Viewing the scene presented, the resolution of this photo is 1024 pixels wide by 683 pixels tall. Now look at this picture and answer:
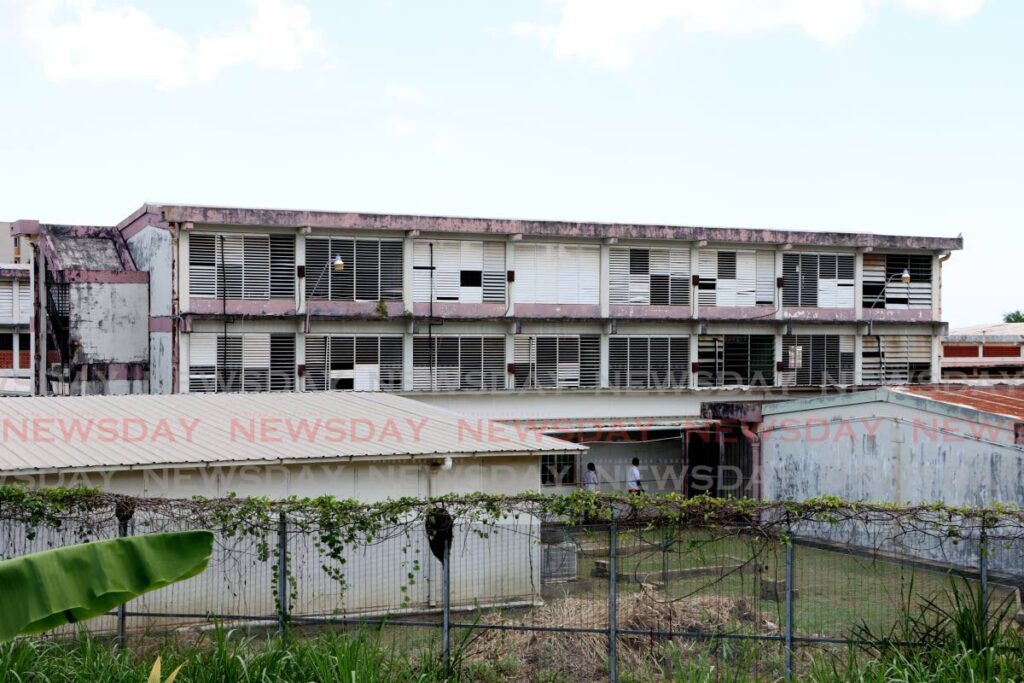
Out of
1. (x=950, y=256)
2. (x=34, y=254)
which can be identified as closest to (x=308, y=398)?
(x=34, y=254)

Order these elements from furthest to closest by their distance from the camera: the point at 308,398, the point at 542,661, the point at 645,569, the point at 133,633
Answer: the point at 308,398 < the point at 645,569 < the point at 133,633 < the point at 542,661

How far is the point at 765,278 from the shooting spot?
3291 centimetres

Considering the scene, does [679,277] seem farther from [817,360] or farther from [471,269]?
[471,269]

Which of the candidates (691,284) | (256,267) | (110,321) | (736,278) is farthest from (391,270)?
(736,278)

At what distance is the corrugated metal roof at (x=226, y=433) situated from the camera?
49.4ft

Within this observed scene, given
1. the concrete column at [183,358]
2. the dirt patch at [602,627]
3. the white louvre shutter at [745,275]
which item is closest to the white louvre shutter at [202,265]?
the concrete column at [183,358]

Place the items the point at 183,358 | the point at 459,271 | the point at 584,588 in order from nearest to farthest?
1. the point at 584,588
2. the point at 183,358
3. the point at 459,271

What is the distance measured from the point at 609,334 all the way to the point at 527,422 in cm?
348

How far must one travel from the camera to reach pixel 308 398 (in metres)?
21.0

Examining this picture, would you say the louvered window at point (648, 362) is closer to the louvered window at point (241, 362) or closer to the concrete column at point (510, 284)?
the concrete column at point (510, 284)

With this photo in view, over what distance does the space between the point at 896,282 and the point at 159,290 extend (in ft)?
70.8

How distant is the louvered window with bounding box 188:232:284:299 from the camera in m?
27.6

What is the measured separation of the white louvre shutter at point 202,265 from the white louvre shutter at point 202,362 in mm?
Result: 1100

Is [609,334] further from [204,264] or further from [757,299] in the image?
[204,264]
